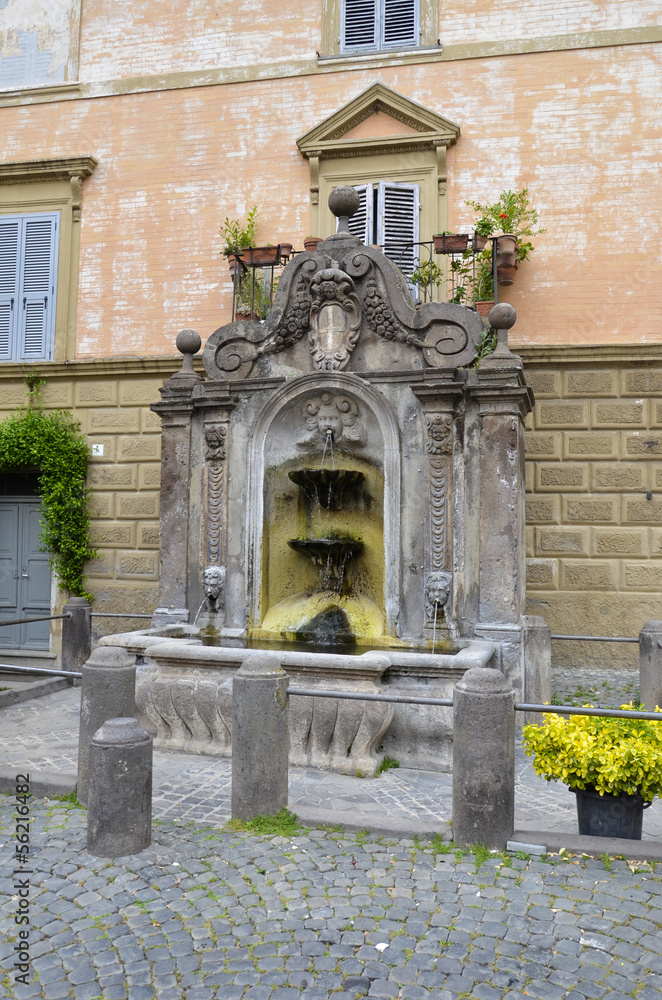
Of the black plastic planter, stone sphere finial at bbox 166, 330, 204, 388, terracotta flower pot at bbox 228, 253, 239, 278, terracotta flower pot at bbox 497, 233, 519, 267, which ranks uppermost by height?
terracotta flower pot at bbox 228, 253, 239, 278

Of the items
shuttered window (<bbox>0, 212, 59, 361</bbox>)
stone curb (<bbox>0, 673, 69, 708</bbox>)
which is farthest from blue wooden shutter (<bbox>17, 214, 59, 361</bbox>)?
stone curb (<bbox>0, 673, 69, 708</bbox>)

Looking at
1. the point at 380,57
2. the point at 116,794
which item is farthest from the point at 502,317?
the point at 380,57

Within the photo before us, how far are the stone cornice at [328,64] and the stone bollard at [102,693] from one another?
1062 centimetres

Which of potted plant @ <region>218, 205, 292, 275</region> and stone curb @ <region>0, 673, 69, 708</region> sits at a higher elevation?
potted plant @ <region>218, 205, 292, 275</region>

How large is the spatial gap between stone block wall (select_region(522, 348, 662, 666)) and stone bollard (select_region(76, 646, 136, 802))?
675 centimetres

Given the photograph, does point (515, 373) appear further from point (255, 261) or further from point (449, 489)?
point (255, 261)

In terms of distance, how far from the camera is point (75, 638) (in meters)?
10.2

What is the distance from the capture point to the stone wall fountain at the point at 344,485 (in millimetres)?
7992

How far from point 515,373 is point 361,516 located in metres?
2.30

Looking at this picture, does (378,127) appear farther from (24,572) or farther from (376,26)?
(24,572)

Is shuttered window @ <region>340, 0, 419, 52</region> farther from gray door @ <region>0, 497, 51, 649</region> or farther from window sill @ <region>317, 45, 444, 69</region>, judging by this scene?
gray door @ <region>0, 497, 51, 649</region>

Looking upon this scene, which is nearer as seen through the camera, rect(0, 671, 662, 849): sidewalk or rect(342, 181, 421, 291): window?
rect(0, 671, 662, 849): sidewalk

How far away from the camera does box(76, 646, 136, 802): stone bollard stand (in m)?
5.26

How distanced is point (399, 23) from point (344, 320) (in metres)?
6.71
